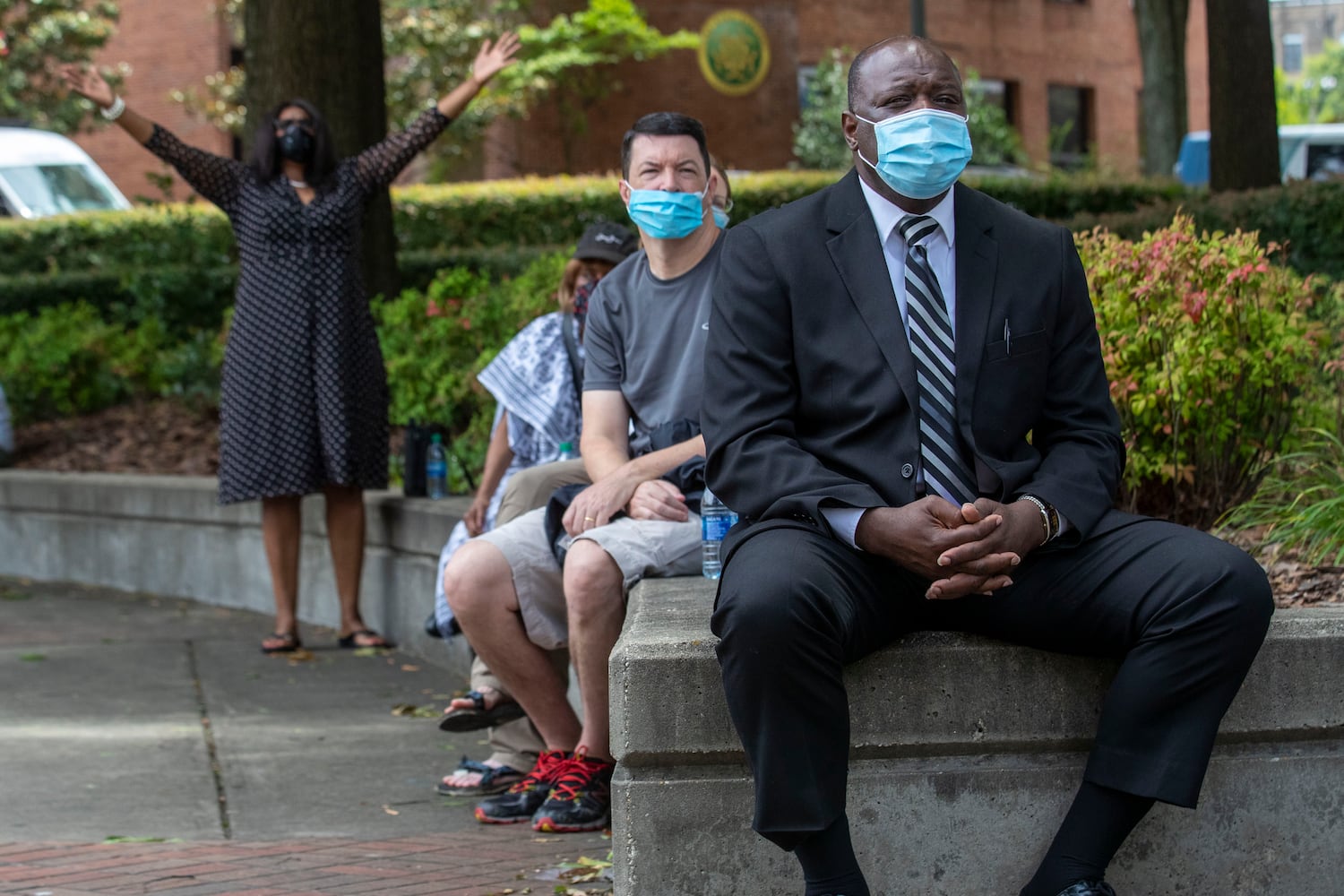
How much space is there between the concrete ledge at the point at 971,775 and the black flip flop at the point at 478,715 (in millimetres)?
1542

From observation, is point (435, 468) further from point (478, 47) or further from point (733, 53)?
point (733, 53)

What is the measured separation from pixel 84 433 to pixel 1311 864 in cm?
873

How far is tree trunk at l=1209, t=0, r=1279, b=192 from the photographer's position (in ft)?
33.1

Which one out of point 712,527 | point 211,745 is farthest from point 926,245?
point 211,745

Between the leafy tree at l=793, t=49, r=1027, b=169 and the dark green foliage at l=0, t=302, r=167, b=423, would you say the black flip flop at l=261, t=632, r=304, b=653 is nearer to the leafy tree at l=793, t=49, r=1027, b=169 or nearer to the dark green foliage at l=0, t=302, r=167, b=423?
the dark green foliage at l=0, t=302, r=167, b=423

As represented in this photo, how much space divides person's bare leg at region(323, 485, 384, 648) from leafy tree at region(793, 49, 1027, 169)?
18.4 m

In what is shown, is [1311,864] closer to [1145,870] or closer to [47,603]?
[1145,870]

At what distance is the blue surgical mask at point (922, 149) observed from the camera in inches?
146

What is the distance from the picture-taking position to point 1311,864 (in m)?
3.75

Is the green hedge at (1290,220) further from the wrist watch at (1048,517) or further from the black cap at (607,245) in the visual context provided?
the wrist watch at (1048,517)

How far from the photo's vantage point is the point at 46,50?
2520 centimetres

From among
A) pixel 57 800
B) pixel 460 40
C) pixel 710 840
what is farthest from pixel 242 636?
pixel 460 40

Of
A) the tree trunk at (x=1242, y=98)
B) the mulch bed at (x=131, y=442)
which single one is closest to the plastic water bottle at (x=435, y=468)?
the mulch bed at (x=131, y=442)

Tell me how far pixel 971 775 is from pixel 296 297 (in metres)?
4.43
